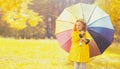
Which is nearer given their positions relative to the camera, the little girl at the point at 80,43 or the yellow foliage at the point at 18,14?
the little girl at the point at 80,43

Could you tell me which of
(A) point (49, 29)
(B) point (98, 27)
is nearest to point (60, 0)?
(A) point (49, 29)

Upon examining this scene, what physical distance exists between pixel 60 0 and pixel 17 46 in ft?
2.24

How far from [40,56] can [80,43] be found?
0.53m

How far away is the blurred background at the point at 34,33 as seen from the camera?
3650mm

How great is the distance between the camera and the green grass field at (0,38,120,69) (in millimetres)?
3631

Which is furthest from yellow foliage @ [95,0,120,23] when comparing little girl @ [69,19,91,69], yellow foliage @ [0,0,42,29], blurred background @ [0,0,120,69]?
yellow foliage @ [0,0,42,29]

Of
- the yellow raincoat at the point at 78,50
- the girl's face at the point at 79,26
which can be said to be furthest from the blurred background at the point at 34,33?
the girl's face at the point at 79,26

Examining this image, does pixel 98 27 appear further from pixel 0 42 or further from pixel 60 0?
pixel 0 42

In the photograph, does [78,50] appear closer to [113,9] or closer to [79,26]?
[79,26]

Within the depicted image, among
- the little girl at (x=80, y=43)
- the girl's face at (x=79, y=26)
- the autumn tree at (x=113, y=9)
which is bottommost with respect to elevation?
the little girl at (x=80, y=43)

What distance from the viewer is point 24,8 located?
3.70 meters

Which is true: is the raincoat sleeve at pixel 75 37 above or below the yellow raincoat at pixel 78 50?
above

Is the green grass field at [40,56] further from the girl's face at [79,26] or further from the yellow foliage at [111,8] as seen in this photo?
the girl's face at [79,26]

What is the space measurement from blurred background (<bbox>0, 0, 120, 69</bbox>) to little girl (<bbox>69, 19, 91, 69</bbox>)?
0.35 meters
